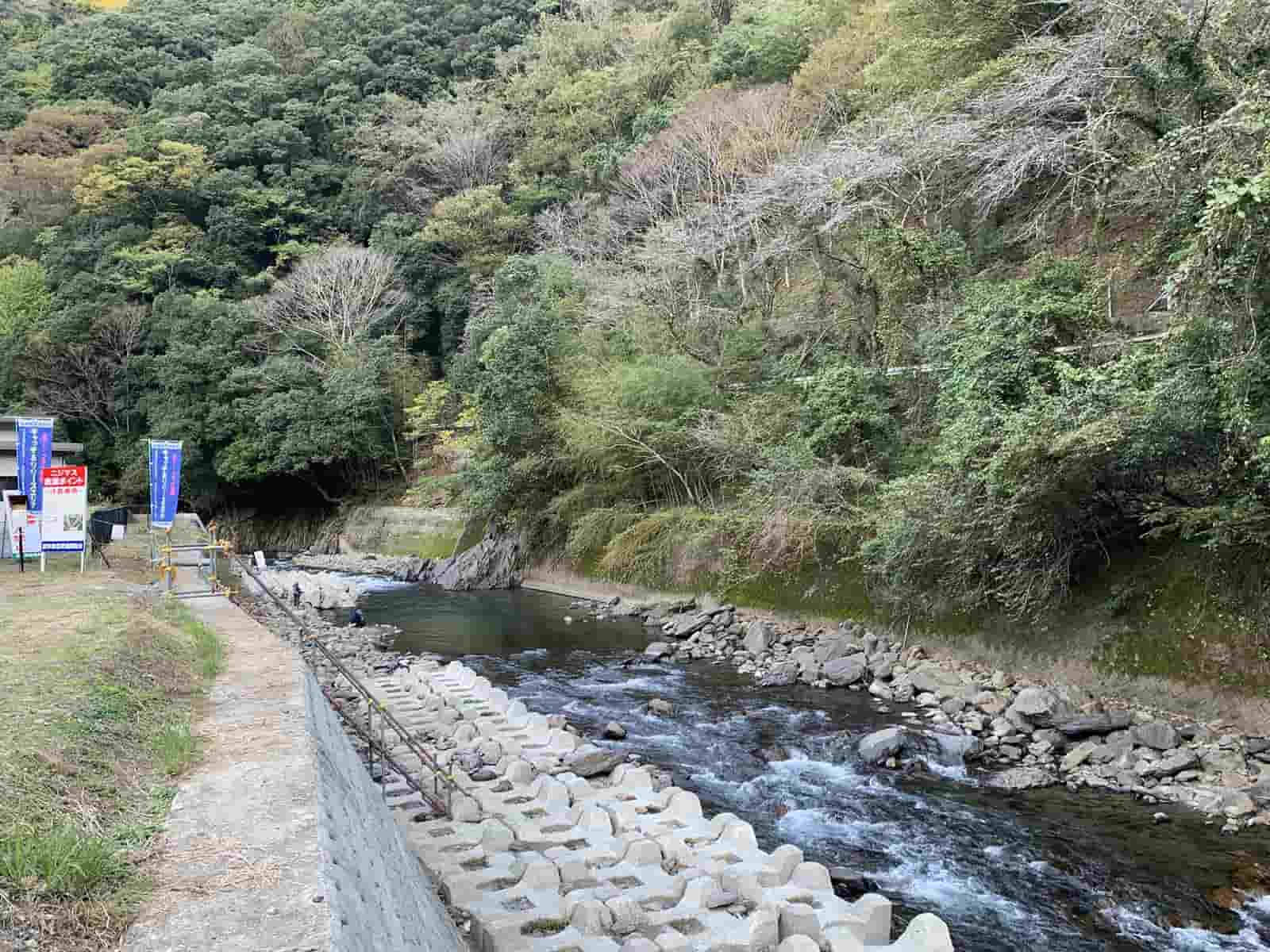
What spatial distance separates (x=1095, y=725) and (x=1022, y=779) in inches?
59.4

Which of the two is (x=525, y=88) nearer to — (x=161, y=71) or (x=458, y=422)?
(x=458, y=422)

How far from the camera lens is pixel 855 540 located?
14.8 meters

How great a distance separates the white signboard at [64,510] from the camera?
14680 mm

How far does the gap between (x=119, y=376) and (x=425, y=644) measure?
95.6 ft

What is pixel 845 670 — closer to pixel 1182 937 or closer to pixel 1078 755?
pixel 1078 755

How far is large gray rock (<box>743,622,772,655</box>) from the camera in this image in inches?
569

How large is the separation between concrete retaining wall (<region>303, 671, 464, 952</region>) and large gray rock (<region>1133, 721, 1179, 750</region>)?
7605 millimetres

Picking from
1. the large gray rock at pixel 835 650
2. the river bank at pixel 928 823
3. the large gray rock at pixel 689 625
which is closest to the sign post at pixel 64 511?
the river bank at pixel 928 823

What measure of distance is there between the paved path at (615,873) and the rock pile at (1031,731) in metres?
3.34

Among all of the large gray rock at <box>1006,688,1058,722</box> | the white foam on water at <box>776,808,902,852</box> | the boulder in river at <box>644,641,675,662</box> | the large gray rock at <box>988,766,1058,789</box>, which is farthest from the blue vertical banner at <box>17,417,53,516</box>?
the large gray rock at <box>1006,688,1058,722</box>

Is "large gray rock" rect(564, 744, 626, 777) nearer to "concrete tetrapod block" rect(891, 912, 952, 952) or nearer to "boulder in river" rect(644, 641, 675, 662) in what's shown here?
"concrete tetrapod block" rect(891, 912, 952, 952)

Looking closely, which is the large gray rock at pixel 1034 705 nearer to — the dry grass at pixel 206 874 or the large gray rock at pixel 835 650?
the large gray rock at pixel 835 650

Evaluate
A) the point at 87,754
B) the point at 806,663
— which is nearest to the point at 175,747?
the point at 87,754

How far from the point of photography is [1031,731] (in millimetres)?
9641
